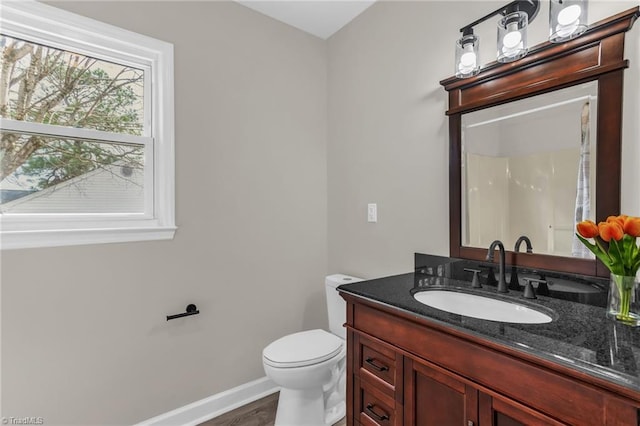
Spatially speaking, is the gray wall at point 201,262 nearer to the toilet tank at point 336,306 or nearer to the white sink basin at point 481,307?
the toilet tank at point 336,306

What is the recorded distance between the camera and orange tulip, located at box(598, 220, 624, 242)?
900 mm

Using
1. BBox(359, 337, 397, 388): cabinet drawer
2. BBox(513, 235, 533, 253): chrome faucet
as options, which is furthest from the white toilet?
BBox(513, 235, 533, 253): chrome faucet

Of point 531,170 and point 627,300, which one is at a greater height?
point 531,170

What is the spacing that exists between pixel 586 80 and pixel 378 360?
1.29m

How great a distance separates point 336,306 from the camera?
204 cm

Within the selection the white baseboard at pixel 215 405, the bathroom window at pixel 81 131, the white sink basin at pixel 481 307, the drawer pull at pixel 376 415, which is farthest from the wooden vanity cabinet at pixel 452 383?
the bathroom window at pixel 81 131

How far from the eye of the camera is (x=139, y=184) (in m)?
1.80

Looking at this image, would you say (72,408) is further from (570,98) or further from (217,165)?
(570,98)

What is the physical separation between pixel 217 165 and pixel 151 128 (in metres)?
0.40

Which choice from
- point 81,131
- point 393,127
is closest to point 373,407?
point 393,127

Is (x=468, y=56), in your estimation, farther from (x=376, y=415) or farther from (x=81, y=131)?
(x=81, y=131)

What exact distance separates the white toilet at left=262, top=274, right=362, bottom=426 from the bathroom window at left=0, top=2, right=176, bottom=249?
91 centimetres

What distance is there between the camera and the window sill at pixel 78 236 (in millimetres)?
1423
